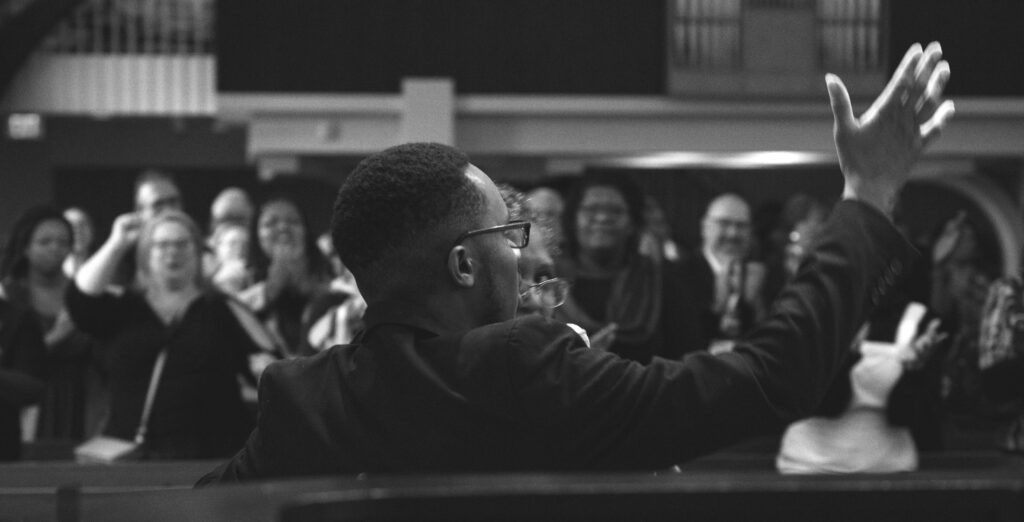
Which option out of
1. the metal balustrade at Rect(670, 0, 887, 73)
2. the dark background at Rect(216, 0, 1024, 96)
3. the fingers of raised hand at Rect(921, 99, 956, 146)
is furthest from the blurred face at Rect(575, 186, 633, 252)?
the metal balustrade at Rect(670, 0, 887, 73)

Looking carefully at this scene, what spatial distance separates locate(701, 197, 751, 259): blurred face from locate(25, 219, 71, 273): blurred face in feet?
9.74

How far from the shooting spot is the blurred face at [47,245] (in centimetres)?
648

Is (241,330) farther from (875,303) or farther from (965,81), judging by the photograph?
(965,81)

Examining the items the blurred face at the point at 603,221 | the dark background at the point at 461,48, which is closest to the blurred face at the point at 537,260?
the blurred face at the point at 603,221

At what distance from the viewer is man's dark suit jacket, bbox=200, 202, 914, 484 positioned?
5.34 feet

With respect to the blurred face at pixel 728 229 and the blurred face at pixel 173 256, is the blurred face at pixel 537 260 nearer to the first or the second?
the blurred face at pixel 173 256

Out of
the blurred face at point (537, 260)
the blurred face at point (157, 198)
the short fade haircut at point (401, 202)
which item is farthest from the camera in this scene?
the blurred face at point (157, 198)

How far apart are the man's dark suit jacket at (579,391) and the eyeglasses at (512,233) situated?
0.15 m

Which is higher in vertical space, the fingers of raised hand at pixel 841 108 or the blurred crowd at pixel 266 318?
the fingers of raised hand at pixel 841 108

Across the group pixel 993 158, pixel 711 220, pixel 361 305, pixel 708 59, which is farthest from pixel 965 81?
pixel 361 305

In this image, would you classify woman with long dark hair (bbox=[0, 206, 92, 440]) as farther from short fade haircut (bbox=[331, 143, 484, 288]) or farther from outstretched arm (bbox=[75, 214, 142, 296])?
short fade haircut (bbox=[331, 143, 484, 288])

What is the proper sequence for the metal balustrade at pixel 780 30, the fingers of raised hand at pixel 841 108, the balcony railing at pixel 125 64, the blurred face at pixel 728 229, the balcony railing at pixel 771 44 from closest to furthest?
1. the fingers of raised hand at pixel 841 108
2. the blurred face at pixel 728 229
3. the balcony railing at pixel 771 44
4. the metal balustrade at pixel 780 30
5. the balcony railing at pixel 125 64

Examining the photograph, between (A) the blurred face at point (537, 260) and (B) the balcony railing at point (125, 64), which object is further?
(B) the balcony railing at point (125, 64)

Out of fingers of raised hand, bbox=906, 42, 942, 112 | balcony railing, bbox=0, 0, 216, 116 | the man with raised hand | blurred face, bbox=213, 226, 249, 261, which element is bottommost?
blurred face, bbox=213, 226, 249, 261
